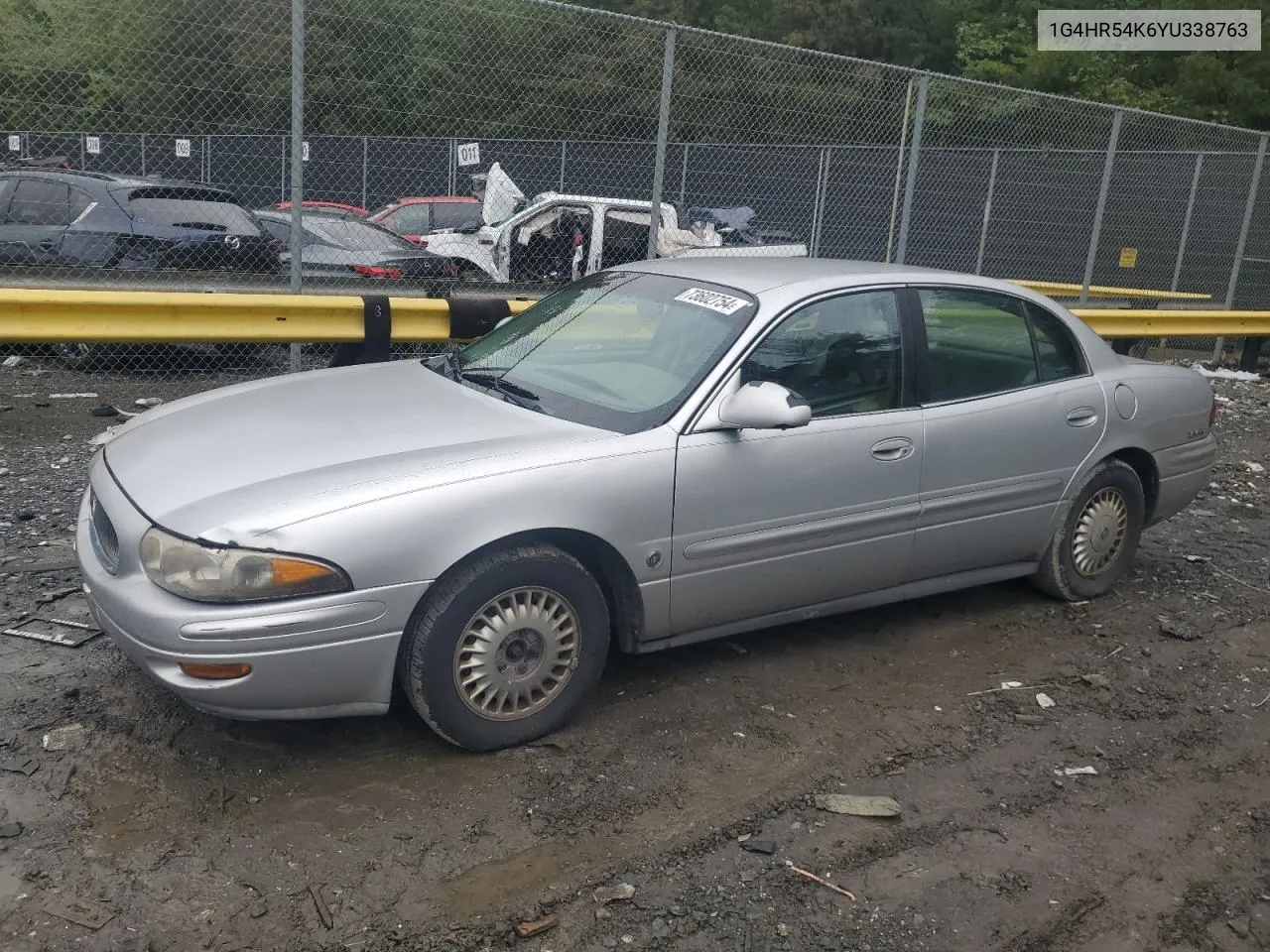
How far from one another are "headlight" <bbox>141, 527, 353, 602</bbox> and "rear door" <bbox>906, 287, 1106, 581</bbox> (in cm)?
248

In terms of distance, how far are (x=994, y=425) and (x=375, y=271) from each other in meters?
5.17

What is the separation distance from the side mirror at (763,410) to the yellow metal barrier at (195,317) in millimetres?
A: 4011

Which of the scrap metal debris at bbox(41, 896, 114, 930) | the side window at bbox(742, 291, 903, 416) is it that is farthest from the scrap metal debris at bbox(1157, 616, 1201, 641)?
the scrap metal debris at bbox(41, 896, 114, 930)

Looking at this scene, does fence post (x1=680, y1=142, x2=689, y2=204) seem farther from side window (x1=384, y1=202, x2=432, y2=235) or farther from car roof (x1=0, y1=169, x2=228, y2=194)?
car roof (x1=0, y1=169, x2=228, y2=194)

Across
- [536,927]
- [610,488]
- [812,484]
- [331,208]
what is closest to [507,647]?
[610,488]

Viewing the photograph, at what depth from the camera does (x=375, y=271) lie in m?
8.48

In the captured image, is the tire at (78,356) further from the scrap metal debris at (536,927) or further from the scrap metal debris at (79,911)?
the scrap metal debris at (536,927)

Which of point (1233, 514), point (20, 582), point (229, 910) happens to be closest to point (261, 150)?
point (20, 582)

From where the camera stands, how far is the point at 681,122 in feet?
27.8

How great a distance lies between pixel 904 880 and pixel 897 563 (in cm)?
165

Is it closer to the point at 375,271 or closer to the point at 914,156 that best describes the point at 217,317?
the point at 375,271

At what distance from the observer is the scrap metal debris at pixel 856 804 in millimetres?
3555

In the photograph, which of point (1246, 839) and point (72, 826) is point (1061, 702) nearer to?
point (1246, 839)

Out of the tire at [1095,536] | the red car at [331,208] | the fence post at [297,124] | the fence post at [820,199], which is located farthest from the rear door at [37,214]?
the tire at [1095,536]
